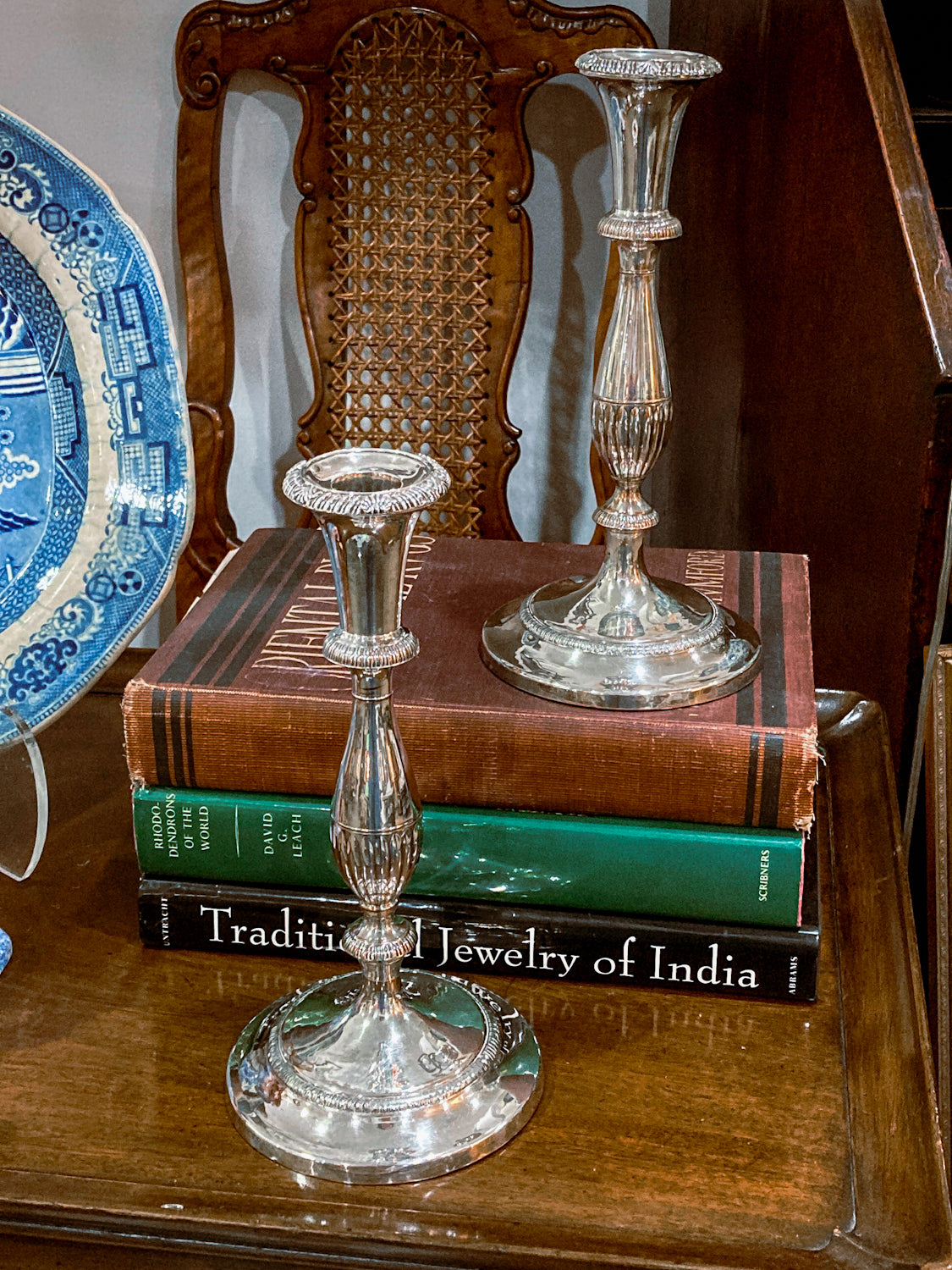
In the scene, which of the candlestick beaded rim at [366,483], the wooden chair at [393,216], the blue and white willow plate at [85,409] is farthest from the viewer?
the wooden chair at [393,216]

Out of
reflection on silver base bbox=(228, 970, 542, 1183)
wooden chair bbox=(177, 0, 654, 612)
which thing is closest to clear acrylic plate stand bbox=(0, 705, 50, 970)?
reflection on silver base bbox=(228, 970, 542, 1183)

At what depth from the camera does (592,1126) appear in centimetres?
64

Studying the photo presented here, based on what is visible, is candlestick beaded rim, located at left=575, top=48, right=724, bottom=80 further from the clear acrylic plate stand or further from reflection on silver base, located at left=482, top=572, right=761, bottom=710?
the clear acrylic plate stand

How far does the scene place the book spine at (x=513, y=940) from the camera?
713 millimetres

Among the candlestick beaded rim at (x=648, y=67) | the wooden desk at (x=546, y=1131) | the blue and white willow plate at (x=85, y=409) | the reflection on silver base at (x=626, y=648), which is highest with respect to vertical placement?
the candlestick beaded rim at (x=648, y=67)

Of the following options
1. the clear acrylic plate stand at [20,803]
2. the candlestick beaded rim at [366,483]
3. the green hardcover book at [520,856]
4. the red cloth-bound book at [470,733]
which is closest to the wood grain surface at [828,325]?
the red cloth-bound book at [470,733]

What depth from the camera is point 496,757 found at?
0.70 m

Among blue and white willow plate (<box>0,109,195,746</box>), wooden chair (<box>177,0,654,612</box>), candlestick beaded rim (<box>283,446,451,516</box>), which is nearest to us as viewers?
candlestick beaded rim (<box>283,446,451,516</box>)

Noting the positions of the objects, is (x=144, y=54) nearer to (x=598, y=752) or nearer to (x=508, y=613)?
(x=508, y=613)

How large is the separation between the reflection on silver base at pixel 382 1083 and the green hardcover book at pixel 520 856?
0.22ft

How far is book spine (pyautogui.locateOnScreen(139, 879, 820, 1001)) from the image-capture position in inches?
28.1

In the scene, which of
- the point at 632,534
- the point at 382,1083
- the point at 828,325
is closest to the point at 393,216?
the point at 828,325

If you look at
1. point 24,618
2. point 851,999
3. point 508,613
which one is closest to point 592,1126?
point 851,999

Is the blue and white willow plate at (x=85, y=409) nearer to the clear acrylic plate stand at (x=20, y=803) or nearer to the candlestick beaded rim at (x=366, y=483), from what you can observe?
the clear acrylic plate stand at (x=20, y=803)
